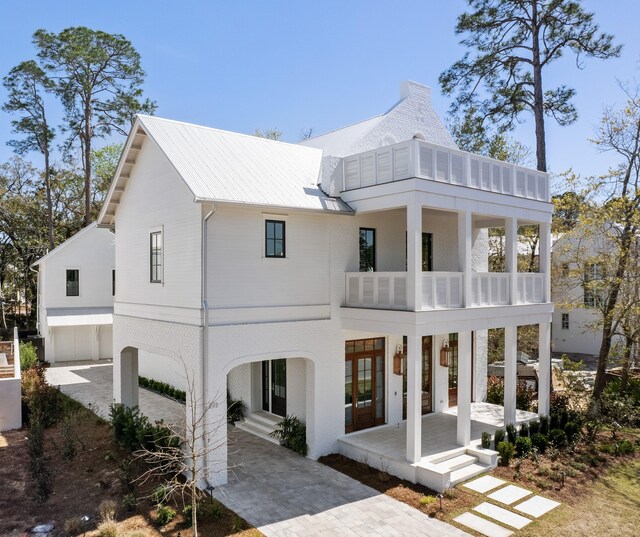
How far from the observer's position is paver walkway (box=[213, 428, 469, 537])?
31.9 ft

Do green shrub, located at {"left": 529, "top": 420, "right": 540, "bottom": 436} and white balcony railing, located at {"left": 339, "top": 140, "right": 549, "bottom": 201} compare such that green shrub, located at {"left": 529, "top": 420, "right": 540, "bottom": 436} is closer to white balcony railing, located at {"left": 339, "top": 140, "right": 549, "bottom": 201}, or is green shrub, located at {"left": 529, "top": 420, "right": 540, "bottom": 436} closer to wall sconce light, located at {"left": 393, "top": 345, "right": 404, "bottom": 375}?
wall sconce light, located at {"left": 393, "top": 345, "right": 404, "bottom": 375}

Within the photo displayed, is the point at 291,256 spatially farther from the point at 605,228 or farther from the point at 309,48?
the point at 605,228

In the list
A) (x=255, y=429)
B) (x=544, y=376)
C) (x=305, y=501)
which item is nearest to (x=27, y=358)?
(x=255, y=429)

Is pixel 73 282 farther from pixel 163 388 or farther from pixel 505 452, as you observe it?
pixel 505 452

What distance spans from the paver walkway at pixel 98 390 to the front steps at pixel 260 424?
6.78 feet

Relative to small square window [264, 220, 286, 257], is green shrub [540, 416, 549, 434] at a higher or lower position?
lower

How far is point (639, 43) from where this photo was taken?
1808cm

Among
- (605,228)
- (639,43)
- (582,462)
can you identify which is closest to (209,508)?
(582,462)

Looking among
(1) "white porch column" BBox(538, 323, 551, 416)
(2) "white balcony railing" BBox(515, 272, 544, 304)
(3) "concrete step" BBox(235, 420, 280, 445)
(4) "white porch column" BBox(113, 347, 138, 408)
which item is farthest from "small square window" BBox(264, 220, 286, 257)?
(1) "white porch column" BBox(538, 323, 551, 416)

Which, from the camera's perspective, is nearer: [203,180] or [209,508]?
[209,508]

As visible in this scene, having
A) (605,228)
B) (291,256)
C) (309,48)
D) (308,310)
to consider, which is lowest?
(308,310)

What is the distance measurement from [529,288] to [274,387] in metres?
8.89

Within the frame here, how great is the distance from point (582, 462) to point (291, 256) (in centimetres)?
992

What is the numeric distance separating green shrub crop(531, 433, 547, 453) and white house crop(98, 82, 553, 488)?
1078mm
